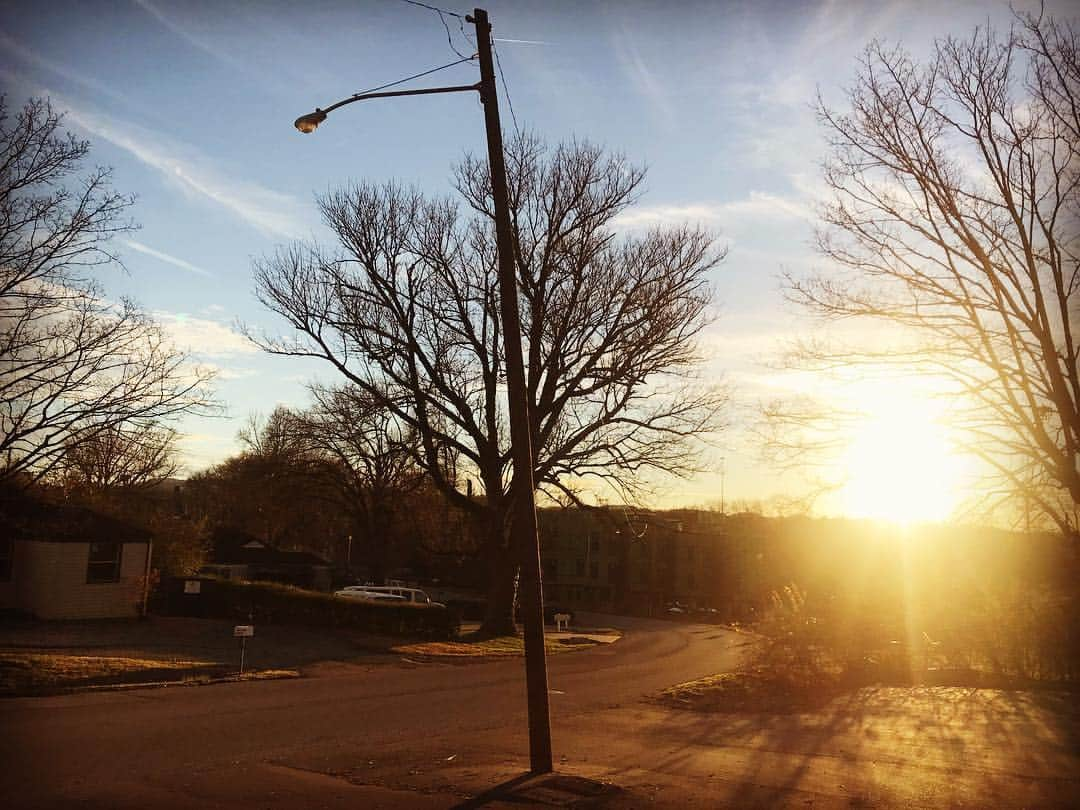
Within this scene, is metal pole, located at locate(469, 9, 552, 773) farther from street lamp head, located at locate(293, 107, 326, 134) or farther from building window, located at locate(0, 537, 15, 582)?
building window, located at locate(0, 537, 15, 582)

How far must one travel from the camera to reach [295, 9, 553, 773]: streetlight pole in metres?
9.51

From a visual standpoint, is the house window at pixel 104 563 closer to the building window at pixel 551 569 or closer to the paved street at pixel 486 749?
the paved street at pixel 486 749

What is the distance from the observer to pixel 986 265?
602 inches

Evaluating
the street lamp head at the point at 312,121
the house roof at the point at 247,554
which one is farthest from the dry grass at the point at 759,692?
the house roof at the point at 247,554

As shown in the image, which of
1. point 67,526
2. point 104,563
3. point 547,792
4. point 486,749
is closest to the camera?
point 547,792

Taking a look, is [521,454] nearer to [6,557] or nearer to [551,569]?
[6,557]

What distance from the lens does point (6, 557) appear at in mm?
28797

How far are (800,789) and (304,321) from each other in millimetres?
24297

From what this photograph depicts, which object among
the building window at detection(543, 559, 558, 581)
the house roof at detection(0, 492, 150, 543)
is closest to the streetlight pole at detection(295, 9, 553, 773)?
the house roof at detection(0, 492, 150, 543)

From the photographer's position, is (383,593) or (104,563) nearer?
(104,563)

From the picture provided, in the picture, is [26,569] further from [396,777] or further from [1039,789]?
[1039,789]

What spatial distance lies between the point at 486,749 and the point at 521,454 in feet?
14.9

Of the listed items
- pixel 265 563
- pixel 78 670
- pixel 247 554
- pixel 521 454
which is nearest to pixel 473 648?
pixel 78 670

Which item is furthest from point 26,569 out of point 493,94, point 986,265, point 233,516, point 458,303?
point 233,516
